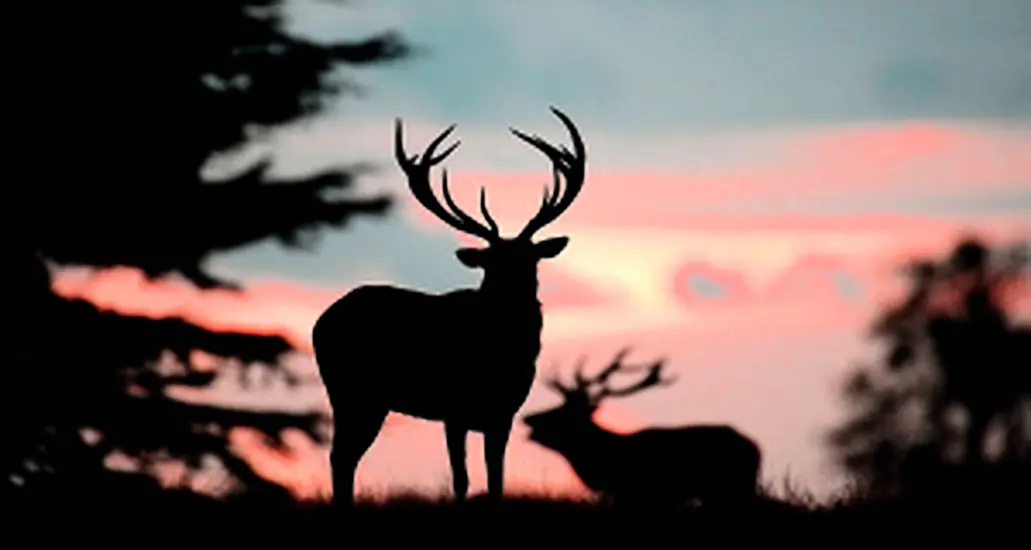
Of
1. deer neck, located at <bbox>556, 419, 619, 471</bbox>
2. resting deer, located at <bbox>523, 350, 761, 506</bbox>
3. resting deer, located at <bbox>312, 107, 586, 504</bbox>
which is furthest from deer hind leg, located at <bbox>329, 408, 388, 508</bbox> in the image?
deer neck, located at <bbox>556, 419, 619, 471</bbox>

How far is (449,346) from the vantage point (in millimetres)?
11664

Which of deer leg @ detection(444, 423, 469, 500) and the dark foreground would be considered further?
deer leg @ detection(444, 423, 469, 500)

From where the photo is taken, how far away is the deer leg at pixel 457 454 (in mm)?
11695

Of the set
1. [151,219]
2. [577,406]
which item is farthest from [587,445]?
[151,219]

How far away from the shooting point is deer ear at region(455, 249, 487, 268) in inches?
447

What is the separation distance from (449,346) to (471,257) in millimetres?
612

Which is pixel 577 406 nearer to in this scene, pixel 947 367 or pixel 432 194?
pixel 432 194

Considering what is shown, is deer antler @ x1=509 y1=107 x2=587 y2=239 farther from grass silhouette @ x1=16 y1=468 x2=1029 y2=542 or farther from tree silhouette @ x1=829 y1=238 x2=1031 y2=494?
tree silhouette @ x1=829 y1=238 x2=1031 y2=494

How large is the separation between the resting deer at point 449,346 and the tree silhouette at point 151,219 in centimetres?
973

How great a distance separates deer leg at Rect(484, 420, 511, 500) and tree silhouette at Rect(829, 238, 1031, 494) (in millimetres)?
27105

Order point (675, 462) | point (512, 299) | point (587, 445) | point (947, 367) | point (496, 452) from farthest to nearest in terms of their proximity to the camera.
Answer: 1. point (947, 367)
2. point (587, 445)
3. point (675, 462)
4. point (512, 299)
5. point (496, 452)

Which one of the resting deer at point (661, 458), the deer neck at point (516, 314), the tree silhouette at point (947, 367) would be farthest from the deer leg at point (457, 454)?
the tree silhouette at point (947, 367)

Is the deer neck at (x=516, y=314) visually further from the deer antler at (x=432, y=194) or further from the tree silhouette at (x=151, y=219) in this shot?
the tree silhouette at (x=151, y=219)

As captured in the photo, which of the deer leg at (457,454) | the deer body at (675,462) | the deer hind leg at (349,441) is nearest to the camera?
the deer hind leg at (349,441)
